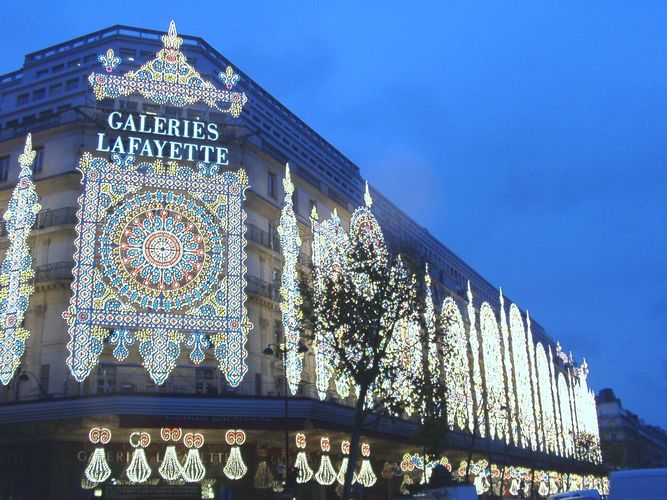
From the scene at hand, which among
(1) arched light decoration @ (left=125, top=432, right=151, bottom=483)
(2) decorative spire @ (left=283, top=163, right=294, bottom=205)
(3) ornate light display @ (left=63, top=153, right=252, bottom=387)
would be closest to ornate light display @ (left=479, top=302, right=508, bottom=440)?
(2) decorative spire @ (left=283, top=163, right=294, bottom=205)

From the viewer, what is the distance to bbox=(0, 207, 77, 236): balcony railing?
40.3 m

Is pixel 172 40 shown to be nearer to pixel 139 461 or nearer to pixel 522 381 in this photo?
pixel 139 461

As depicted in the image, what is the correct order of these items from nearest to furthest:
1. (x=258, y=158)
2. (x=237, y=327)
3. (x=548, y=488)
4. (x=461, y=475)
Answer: (x=237, y=327) → (x=258, y=158) → (x=461, y=475) → (x=548, y=488)

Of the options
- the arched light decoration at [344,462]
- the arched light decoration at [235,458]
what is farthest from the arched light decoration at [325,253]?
the arched light decoration at [235,458]

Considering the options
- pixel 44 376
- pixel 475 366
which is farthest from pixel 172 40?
pixel 475 366

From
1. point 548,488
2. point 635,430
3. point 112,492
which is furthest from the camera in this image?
point 635,430

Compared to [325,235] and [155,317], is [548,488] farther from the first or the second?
[155,317]

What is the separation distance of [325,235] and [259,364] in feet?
38.5

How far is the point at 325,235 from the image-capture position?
50.8 m

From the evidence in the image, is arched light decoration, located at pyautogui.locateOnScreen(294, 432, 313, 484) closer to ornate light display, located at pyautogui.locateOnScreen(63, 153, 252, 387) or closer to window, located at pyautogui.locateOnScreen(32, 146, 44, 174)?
ornate light display, located at pyautogui.locateOnScreen(63, 153, 252, 387)

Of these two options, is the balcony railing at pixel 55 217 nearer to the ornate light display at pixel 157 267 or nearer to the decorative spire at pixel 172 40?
the ornate light display at pixel 157 267

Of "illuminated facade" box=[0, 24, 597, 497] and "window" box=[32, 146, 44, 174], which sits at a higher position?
"window" box=[32, 146, 44, 174]

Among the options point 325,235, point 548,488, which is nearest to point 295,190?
point 325,235

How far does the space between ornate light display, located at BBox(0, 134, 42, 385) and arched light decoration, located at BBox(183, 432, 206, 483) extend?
9.81 metres
